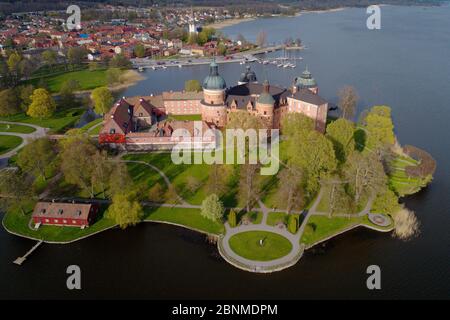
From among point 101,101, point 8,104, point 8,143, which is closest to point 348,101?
point 101,101

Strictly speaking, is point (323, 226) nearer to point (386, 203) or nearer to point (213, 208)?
point (386, 203)

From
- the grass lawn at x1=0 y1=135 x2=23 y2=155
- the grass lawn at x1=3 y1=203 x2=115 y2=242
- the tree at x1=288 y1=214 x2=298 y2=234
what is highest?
the grass lawn at x1=0 y1=135 x2=23 y2=155

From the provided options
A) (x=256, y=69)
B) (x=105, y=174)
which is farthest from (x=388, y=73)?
(x=105, y=174)

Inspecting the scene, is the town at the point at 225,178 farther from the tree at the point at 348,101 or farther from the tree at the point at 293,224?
the tree at the point at 348,101

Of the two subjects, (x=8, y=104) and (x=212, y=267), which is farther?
(x=8, y=104)

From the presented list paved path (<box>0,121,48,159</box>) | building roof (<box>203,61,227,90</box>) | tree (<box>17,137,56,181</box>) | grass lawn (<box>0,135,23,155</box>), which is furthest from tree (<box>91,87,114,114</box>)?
tree (<box>17,137,56,181</box>)

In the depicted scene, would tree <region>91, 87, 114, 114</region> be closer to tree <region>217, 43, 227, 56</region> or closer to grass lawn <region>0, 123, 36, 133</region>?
grass lawn <region>0, 123, 36, 133</region>
